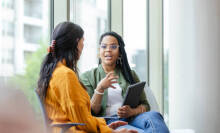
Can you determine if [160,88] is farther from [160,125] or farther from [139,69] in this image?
[160,125]

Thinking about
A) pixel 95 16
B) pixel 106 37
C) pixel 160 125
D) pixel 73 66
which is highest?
pixel 95 16

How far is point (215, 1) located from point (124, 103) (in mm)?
1784

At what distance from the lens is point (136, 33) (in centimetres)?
405

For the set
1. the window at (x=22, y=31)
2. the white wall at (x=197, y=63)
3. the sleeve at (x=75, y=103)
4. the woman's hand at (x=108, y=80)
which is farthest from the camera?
the white wall at (x=197, y=63)

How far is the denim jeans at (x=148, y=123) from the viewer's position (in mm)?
2121

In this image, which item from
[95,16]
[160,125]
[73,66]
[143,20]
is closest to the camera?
[73,66]

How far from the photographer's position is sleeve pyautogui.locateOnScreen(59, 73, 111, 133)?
4.77 ft

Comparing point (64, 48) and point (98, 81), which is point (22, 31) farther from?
point (64, 48)

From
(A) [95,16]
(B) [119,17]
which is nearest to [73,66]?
(A) [95,16]

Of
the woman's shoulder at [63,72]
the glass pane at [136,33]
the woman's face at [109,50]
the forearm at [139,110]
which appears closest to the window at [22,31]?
the woman's face at [109,50]

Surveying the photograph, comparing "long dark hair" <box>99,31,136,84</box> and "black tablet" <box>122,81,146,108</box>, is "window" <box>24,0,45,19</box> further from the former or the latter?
"black tablet" <box>122,81,146,108</box>

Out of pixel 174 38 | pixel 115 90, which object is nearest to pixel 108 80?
pixel 115 90

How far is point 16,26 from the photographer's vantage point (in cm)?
242

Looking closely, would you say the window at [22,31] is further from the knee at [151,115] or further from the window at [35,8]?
the knee at [151,115]
